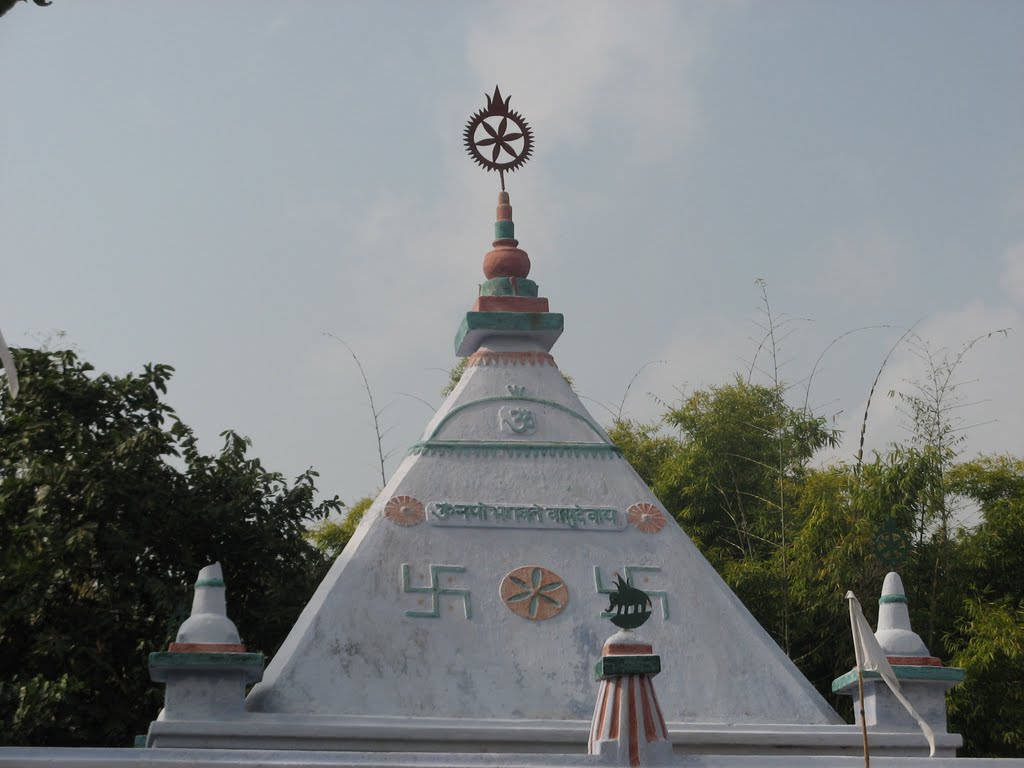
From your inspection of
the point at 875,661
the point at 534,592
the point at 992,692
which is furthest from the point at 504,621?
the point at 992,692

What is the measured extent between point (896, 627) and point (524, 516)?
2.57 meters

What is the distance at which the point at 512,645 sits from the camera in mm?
9375

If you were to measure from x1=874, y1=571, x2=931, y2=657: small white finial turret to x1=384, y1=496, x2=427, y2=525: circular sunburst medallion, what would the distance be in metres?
3.11

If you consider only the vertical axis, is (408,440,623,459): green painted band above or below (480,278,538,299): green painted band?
below

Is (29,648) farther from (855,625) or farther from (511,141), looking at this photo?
(855,625)

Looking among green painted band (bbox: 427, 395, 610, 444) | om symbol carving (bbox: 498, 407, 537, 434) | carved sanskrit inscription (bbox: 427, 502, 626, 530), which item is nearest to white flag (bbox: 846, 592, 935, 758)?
carved sanskrit inscription (bbox: 427, 502, 626, 530)

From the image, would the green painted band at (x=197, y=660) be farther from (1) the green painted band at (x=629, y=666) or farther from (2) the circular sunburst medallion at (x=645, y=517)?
(2) the circular sunburst medallion at (x=645, y=517)

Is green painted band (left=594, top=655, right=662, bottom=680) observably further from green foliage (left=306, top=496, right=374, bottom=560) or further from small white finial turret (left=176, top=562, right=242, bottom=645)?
green foliage (left=306, top=496, right=374, bottom=560)

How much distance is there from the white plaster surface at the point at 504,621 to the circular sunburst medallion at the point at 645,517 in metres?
0.05

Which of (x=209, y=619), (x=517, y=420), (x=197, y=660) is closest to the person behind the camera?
(x=197, y=660)

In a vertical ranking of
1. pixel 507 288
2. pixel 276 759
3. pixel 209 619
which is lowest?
pixel 276 759

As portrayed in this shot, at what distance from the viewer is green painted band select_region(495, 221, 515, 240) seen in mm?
11359

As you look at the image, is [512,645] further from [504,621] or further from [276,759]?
[276,759]

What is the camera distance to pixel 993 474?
16.0 metres
